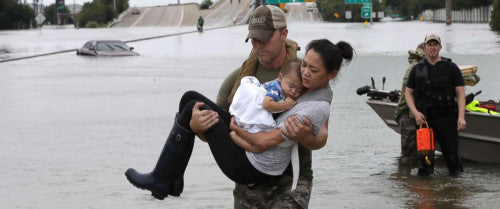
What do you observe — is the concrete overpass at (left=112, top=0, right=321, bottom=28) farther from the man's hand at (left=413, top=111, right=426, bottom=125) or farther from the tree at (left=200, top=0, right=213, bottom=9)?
Answer: the man's hand at (left=413, top=111, right=426, bottom=125)

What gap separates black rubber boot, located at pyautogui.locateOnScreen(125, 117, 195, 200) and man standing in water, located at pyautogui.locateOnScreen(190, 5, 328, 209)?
4.1 inches

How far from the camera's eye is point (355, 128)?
56.7 ft

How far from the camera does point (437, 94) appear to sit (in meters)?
10.7

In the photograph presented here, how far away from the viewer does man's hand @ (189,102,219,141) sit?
543cm

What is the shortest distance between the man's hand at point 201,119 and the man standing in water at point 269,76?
16 centimetres

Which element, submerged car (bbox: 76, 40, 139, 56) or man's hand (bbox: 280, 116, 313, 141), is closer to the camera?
man's hand (bbox: 280, 116, 313, 141)

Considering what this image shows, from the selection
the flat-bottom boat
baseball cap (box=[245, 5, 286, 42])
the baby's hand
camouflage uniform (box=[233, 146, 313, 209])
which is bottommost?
the flat-bottom boat

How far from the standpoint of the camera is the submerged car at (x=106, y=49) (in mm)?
49000

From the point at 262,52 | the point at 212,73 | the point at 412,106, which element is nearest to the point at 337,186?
the point at 412,106

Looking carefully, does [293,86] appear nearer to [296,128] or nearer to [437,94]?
[296,128]

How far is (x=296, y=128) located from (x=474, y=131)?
22.7 feet

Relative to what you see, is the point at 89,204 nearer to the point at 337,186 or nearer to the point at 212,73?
the point at 337,186

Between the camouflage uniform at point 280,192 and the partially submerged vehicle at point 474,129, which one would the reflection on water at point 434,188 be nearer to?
→ the partially submerged vehicle at point 474,129

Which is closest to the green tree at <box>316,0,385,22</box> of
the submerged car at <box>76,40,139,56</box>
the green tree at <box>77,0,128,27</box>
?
the green tree at <box>77,0,128,27</box>
